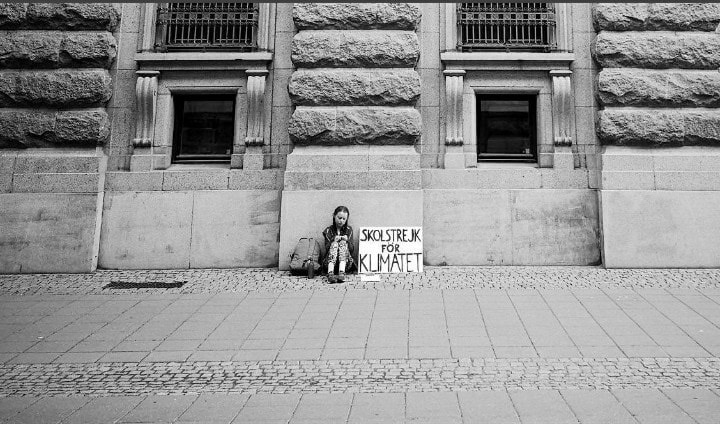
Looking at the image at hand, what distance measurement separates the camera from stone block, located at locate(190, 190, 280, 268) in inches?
329

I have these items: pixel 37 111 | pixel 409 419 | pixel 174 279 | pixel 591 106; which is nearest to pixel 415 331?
pixel 409 419

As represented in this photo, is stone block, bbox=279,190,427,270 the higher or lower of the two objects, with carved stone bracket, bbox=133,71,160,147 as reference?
lower

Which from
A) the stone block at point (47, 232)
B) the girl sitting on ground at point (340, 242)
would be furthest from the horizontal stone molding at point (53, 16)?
the girl sitting on ground at point (340, 242)

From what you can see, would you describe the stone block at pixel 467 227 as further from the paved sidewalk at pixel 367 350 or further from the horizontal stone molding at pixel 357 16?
the horizontal stone molding at pixel 357 16

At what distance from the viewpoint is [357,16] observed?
8406 mm

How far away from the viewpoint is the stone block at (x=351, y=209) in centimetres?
806

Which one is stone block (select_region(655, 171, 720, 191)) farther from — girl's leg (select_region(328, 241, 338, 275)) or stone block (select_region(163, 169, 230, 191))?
stone block (select_region(163, 169, 230, 191))

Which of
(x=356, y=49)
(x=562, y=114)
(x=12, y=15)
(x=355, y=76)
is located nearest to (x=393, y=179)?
(x=355, y=76)

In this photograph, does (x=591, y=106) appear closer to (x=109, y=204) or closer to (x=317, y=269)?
(x=317, y=269)

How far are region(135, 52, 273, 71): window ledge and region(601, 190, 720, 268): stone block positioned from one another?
7.40 m

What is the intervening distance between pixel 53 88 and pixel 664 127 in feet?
38.4

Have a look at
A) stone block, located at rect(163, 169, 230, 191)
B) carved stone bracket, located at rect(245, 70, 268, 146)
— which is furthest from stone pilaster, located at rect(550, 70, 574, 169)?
stone block, located at rect(163, 169, 230, 191)

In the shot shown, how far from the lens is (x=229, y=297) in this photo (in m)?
6.41

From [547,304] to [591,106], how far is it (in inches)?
190
